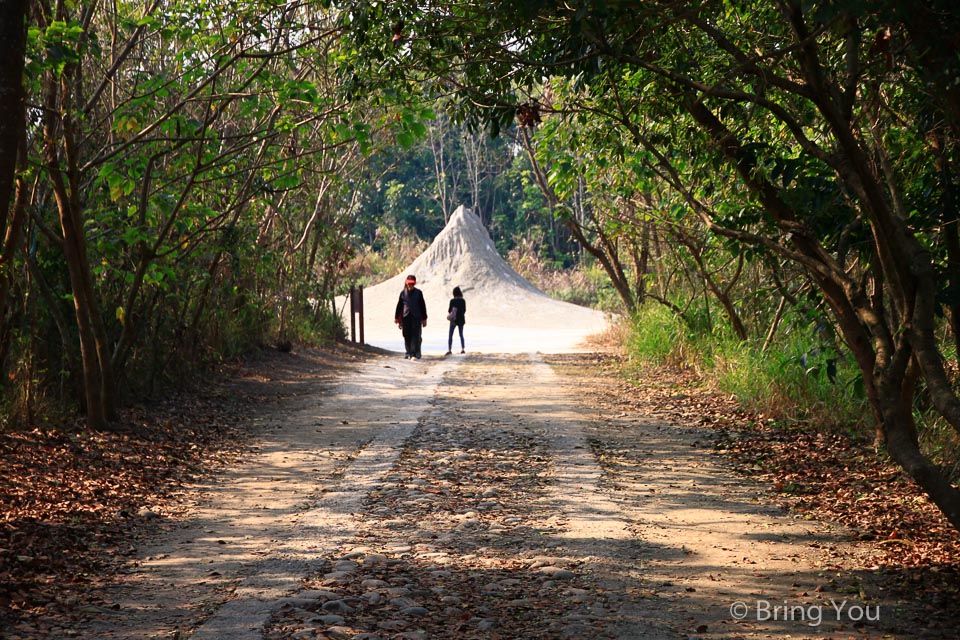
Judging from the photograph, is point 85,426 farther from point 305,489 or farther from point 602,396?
point 602,396

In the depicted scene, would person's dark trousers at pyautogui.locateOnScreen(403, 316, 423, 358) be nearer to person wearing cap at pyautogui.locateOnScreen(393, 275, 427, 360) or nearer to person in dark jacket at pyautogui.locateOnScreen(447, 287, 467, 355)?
person wearing cap at pyautogui.locateOnScreen(393, 275, 427, 360)

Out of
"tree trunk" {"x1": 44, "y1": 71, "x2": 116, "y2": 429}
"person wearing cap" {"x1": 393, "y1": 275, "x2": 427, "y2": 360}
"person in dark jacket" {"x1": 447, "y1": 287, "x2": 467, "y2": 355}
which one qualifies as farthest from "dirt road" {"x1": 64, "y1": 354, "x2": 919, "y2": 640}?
"person in dark jacket" {"x1": 447, "y1": 287, "x2": 467, "y2": 355}

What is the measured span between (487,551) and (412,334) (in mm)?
13846

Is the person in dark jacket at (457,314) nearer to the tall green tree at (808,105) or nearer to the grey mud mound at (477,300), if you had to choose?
the grey mud mound at (477,300)

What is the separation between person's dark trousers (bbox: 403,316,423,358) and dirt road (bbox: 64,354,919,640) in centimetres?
953

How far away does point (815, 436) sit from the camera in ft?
29.7

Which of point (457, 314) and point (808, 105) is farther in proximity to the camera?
point (457, 314)

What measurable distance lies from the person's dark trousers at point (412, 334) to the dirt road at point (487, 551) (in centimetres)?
953

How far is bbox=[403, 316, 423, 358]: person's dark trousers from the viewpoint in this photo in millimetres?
19031

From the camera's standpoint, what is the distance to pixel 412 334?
19172mm

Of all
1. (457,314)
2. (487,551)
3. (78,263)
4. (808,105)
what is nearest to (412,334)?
(457,314)

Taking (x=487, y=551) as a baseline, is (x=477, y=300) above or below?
above

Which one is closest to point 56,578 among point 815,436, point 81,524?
point 81,524

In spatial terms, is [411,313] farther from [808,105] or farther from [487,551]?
[487,551]
